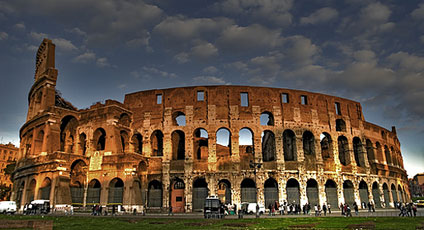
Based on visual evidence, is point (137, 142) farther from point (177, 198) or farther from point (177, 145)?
point (177, 198)

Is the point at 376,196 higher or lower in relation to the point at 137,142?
lower

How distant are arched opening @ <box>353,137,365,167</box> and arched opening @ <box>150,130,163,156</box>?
22438 mm

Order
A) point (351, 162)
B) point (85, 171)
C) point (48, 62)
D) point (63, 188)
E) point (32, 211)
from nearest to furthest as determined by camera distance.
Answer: point (32, 211) < point (63, 188) < point (85, 171) < point (351, 162) < point (48, 62)

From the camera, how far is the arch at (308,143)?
33.7 metres

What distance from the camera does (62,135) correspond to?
37.8m

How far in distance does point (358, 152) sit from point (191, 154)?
19877 millimetres

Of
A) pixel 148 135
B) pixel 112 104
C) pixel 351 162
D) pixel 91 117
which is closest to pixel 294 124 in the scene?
pixel 351 162

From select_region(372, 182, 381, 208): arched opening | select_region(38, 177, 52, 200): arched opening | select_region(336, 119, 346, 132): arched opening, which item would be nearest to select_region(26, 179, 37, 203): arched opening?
select_region(38, 177, 52, 200): arched opening

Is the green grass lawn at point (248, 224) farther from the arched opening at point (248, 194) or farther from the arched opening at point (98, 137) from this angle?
the arched opening at point (98, 137)

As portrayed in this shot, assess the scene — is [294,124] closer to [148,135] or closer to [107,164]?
[148,135]

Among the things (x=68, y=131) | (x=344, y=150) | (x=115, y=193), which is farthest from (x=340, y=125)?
(x=68, y=131)

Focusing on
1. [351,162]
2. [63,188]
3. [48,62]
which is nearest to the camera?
[63,188]

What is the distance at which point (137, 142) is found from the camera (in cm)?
3466

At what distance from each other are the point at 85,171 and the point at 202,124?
12.7 meters
